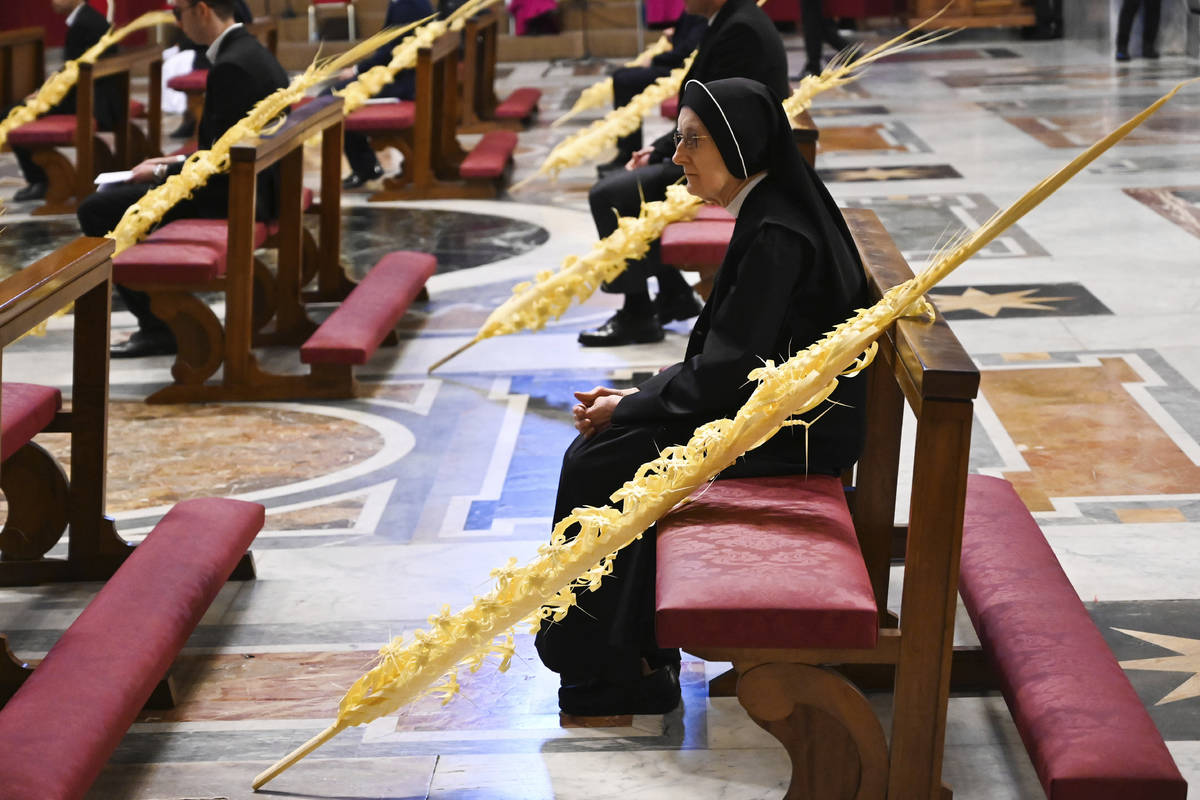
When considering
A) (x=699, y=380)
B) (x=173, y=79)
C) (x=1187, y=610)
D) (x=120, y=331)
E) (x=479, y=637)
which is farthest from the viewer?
(x=173, y=79)

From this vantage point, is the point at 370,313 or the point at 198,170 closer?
the point at 198,170

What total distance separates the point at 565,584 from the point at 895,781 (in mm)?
731

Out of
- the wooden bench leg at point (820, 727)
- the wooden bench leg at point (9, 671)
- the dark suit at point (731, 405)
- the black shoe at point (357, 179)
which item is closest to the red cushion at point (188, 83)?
the black shoe at point (357, 179)

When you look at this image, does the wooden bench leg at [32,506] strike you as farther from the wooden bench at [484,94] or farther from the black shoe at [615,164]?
the wooden bench at [484,94]

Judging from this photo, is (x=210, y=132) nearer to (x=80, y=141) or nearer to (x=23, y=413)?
(x=23, y=413)

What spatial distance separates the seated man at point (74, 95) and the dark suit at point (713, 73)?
221 inches

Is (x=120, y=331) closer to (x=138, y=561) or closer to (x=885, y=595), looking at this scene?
(x=138, y=561)

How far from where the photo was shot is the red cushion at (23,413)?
3.81 metres

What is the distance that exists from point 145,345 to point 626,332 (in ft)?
6.95

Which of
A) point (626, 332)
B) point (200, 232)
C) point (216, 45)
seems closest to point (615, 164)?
point (626, 332)

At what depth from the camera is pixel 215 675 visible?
145 inches

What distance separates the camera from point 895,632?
278cm

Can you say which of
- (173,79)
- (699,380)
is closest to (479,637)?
(699,380)

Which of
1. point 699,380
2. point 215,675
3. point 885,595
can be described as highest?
point 699,380
